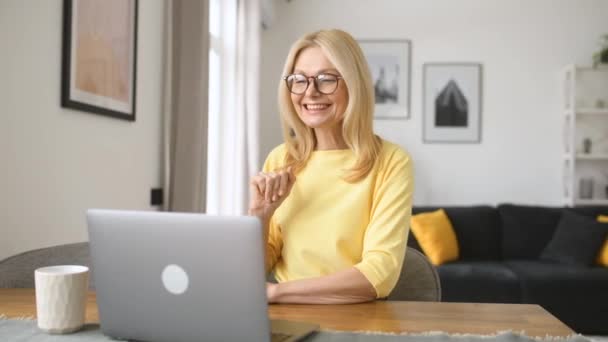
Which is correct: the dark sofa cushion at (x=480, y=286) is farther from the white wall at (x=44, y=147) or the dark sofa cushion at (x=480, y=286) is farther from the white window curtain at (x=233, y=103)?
the white wall at (x=44, y=147)

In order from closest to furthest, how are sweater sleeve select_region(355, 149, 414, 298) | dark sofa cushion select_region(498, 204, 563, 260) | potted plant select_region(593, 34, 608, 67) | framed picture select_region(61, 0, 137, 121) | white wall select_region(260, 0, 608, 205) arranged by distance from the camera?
1. sweater sleeve select_region(355, 149, 414, 298)
2. framed picture select_region(61, 0, 137, 121)
3. dark sofa cushion select_region(498, 204, 563, 260)
4. potted plant select_region(593, 34, 608, 67)
5. white wall select_region(260, 0, 608, 205)

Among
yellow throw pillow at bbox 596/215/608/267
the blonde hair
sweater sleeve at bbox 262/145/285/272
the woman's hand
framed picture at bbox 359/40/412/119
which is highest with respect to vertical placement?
framed picture at bbox 359/40/412/119

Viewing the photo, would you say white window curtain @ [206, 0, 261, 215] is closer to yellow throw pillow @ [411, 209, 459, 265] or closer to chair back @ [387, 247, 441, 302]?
yellow throw pillow @ [411, 209, 459, 265]

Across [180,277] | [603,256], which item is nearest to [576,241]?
[603,256]

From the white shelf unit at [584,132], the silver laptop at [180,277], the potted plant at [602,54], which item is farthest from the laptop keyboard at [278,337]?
the potted plant at [602,54]

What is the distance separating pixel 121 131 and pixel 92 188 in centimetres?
29

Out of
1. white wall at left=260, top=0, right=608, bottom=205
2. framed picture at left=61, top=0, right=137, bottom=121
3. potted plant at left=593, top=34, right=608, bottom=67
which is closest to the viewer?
framed picture at left=61, top=0, right=137, bottom=121

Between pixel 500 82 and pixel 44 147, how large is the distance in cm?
404

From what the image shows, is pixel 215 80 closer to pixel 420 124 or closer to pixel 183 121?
pixel 183 121

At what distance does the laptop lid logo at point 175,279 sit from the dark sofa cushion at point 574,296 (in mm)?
3126

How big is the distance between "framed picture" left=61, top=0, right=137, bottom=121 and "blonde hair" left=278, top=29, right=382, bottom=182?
0.79m

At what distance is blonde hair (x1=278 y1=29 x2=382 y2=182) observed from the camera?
4.04ft

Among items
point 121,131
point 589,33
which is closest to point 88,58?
point 121,131

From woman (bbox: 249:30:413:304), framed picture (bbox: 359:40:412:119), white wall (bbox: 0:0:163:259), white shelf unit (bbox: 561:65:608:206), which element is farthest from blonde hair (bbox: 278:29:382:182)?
white shelf unit (bbox: 561:65:608:206)
